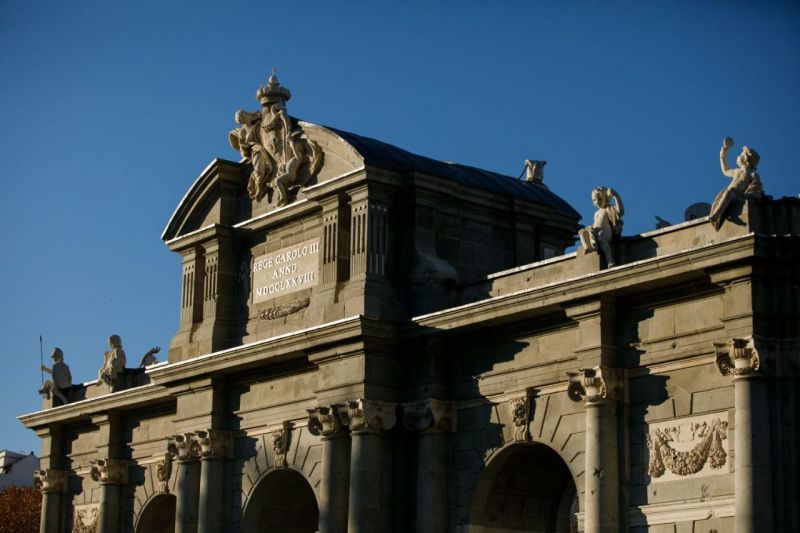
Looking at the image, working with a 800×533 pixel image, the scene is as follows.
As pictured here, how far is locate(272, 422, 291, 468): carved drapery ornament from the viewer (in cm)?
4088

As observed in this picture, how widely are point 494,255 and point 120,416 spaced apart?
13.8 m

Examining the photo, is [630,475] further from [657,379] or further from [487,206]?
[487,206]

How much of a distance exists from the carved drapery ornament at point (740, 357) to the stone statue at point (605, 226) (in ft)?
12.5

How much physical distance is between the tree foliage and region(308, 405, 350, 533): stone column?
144 feet

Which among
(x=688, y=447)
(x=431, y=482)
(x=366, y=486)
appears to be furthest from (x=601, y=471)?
(x=366, y=486)

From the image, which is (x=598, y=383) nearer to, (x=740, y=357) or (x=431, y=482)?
(x=740, y=357)

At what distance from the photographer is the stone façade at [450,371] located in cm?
3180

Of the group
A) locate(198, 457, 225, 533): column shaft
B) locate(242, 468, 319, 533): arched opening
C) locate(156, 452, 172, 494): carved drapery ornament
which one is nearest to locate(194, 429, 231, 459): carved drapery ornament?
locate(198, 457, 225, 533): column shaft

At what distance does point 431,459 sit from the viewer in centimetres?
3750

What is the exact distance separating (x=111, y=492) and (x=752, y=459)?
2320 cm

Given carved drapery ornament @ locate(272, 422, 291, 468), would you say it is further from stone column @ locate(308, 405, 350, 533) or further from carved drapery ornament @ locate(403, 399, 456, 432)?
carved drapery ornament @ locate(403, 399, 456, 432)

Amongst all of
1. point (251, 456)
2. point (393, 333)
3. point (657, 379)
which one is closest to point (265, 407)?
point (251, 456)

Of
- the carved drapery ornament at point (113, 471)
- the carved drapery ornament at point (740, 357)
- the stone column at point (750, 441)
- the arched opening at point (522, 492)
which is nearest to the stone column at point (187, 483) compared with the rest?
the carved drapery ornament at point (113, 471)

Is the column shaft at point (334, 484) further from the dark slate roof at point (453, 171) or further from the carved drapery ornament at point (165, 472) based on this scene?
the carved drapery ornament at point (165, 472)
